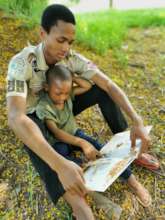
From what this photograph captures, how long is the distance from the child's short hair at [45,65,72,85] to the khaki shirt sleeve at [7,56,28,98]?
148 mm

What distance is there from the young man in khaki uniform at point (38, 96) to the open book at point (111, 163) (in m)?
0.07

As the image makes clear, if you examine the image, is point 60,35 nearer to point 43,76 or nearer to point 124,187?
point 43,76

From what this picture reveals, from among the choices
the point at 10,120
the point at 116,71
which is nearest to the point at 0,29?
the point at 116,71

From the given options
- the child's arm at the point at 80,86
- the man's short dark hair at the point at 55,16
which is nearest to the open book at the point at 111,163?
the child's arm at the point at 80,86

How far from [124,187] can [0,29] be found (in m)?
2.07

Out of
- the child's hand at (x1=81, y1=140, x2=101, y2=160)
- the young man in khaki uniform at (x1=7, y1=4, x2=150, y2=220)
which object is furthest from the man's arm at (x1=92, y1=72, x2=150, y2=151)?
the child's hand at (x1=81, y1=140, x2=101, y2=160)

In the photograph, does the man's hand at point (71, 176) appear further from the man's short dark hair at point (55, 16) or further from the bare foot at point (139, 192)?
the man's short dark hair at point (55, 16)

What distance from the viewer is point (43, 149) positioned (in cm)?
174

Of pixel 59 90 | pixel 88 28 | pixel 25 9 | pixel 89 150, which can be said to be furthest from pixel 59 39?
pixel 88 28

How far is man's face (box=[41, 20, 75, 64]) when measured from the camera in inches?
80.0

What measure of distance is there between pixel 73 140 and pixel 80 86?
1.11ft

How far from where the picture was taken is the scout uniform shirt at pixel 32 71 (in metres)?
1.96

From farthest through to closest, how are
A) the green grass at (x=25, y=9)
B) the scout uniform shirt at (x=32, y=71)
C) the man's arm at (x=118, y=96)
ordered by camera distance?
the green grass at (x=25, y=9), the man's arm at (x=118, y=96), the scout uniform shirt at (x=32, y=71)

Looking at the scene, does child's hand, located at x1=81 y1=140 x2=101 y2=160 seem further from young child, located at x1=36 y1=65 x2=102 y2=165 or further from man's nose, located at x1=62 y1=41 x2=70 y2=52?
man's nose, located at x1=62 y1=41 x2=70 y2=52
